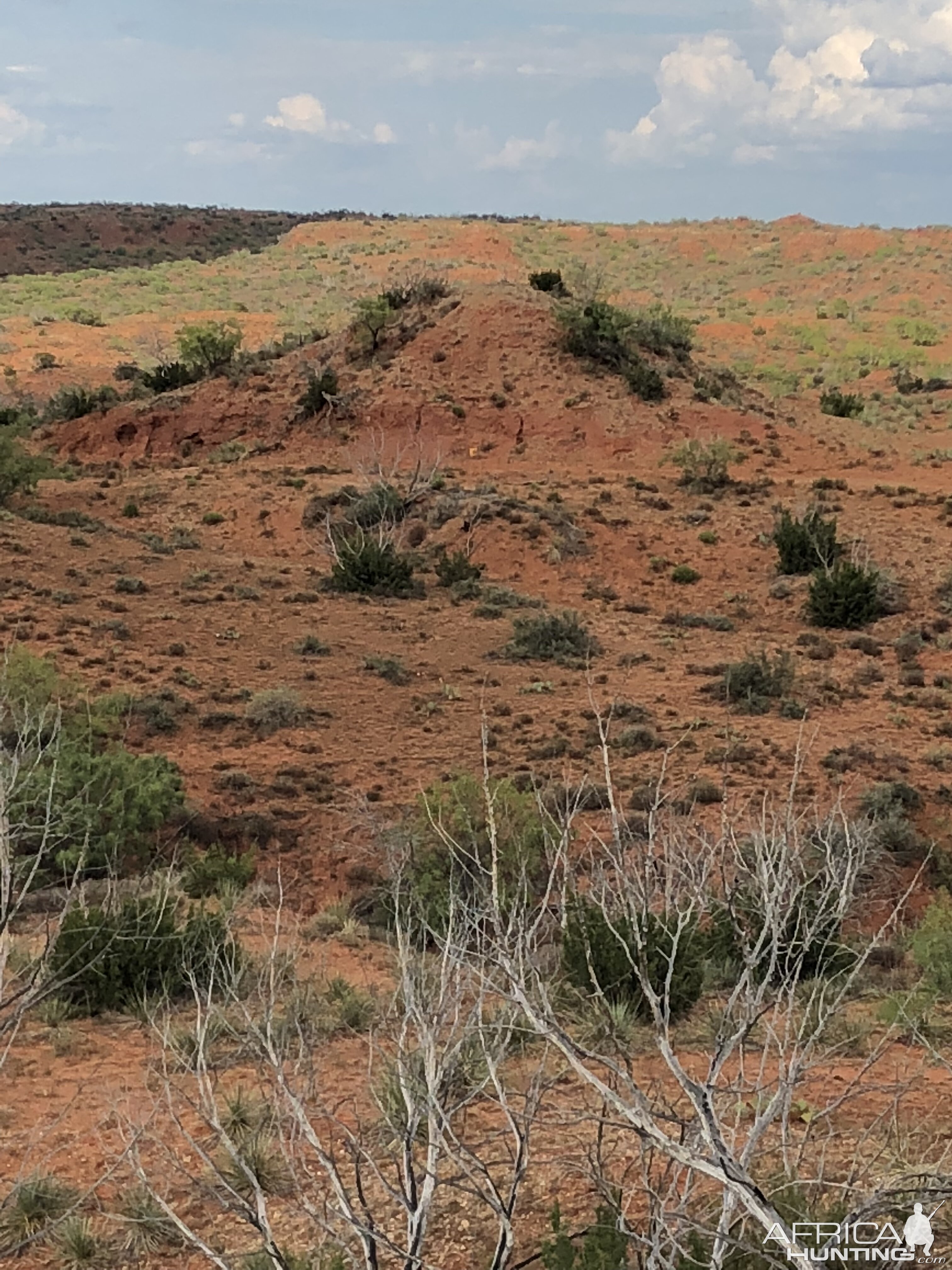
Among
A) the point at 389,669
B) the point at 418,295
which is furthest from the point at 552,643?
the point at 418,295

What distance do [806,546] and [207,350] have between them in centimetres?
1635

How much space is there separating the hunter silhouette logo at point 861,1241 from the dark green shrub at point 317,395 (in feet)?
75.0

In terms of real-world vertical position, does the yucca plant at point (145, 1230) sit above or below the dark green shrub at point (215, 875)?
above

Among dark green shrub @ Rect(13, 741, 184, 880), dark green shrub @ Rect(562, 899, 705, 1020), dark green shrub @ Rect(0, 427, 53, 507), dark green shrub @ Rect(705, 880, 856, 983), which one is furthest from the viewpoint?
dark green shrub @ Rect(0, 427, 53, 507)

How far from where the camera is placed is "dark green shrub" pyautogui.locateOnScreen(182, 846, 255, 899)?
7.77 m

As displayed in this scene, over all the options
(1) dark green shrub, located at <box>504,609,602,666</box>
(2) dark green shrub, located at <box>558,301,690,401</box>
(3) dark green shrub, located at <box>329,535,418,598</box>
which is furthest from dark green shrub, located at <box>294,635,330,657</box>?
(2) dark green shrub, located at <box>558,301,690,401</box>

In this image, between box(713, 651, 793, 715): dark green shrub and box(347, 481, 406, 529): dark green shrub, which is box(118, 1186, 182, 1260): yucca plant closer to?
box(713, 651, 793, 715): dark green shrub

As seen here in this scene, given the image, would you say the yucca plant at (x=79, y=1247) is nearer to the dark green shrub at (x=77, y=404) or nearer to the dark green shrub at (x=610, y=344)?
the dark green shrub at (x=610, y=344)

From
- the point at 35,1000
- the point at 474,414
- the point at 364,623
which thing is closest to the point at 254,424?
the point at 474,414

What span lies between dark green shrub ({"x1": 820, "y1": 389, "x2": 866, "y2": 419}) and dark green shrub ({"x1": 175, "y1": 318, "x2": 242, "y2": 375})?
45.9 ft

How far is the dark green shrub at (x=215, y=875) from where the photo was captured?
7773 mm

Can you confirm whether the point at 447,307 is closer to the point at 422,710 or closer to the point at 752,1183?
the point at 422,710

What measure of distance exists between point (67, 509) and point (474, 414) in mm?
8396

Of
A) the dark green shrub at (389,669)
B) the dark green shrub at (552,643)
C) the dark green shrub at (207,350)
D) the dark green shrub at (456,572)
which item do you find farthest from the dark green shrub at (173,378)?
the dark green shrub at (389,669)
